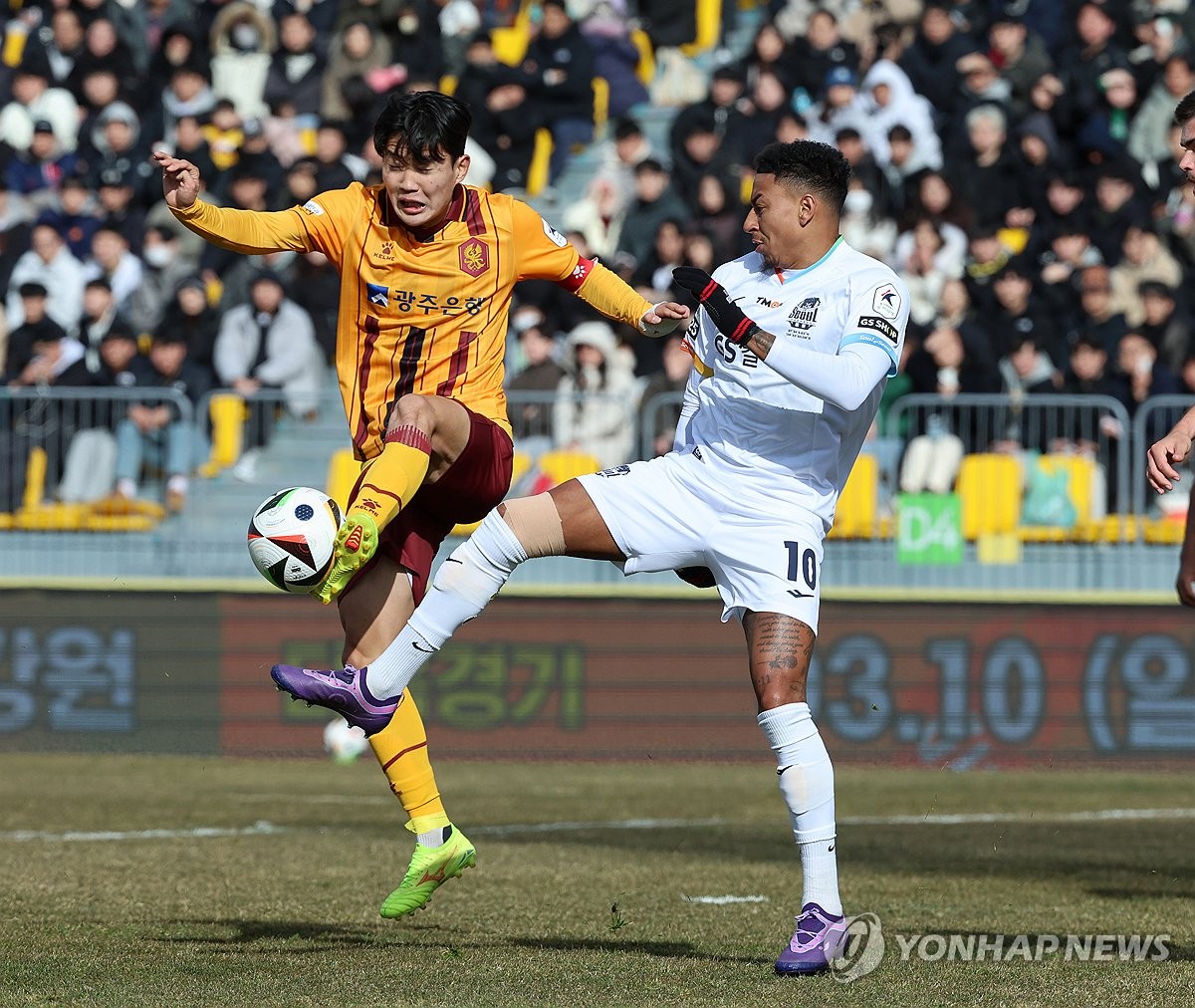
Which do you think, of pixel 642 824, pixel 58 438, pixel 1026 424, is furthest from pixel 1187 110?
pixel 58 438

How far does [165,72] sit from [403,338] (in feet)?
46.2

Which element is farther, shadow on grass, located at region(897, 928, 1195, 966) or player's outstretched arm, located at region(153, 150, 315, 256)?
player's outstretched arm, located at region(153, 150, 315, 256)

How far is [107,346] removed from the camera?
1712 centimetres

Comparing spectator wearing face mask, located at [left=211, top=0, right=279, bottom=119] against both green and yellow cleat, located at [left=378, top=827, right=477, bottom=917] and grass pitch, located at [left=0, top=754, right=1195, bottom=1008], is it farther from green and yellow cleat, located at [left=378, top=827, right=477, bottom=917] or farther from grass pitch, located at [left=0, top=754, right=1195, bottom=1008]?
green and yellow cleat, located at [left=378, top=827, right=477, bottom=917]

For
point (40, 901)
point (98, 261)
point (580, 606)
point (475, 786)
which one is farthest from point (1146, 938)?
point (98, 261)

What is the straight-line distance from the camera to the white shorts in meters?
6.91

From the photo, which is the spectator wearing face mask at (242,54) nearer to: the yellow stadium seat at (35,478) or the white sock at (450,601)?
the yellow stadium seat at (35,478)

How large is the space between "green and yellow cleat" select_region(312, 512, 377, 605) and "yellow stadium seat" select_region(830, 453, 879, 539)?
848 centimetres

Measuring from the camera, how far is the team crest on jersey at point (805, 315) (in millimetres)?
6941

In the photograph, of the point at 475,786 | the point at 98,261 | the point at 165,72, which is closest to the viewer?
the point at 475,786

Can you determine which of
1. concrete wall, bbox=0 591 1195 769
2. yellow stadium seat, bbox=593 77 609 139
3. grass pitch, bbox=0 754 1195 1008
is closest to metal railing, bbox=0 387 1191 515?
concrete wall, bbox=0 591 1195 769

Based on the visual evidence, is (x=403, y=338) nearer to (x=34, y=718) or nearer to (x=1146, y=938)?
(x=1146, y=938)

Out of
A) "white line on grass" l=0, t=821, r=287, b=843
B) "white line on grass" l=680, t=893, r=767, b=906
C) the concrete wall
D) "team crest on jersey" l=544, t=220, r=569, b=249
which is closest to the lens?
"team crest on jersey" l=544, t=220, r=569, b=249

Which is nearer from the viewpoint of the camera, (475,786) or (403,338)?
(403,338)
